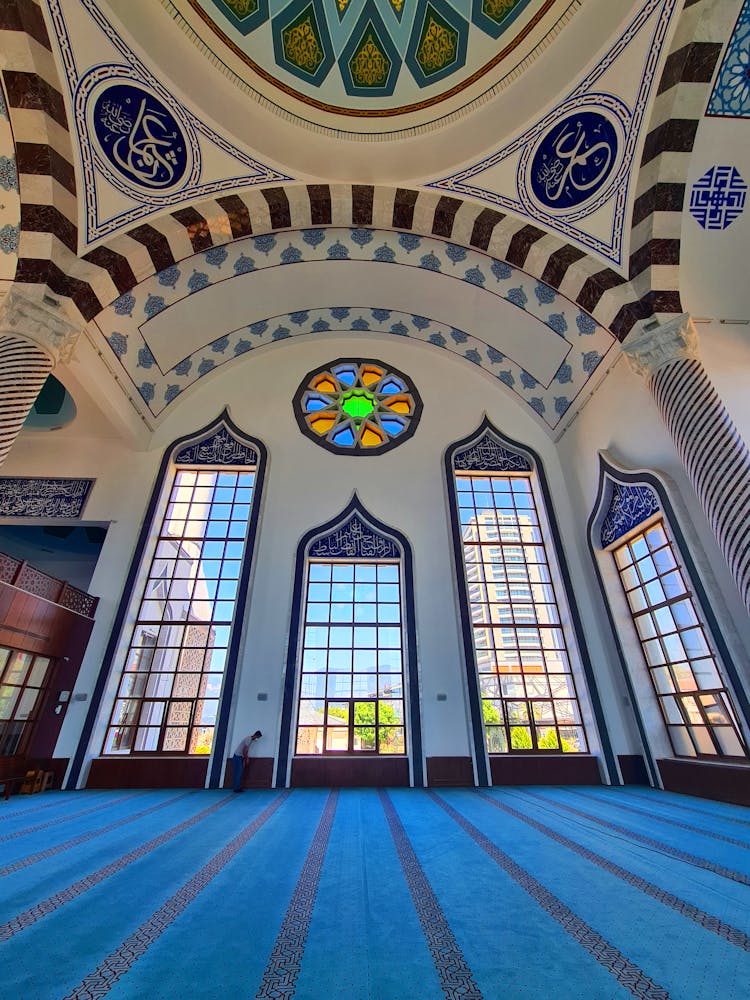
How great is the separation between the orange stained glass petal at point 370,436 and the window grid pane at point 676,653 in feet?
12.6

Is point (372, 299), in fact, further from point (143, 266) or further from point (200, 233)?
point (143, 266)

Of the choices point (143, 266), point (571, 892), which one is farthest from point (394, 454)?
point (571, 892)

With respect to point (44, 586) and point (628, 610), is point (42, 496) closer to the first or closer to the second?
point (44, 586)

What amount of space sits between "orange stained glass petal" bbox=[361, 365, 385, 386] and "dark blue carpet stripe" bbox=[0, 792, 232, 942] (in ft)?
21.0

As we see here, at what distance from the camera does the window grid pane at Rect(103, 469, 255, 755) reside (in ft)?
16.8

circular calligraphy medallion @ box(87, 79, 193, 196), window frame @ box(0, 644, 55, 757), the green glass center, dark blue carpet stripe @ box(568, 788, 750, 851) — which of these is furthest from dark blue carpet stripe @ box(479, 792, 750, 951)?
circular calligraphy medallion @ box(87, 79, 193, 196)

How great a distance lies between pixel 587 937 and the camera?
1.54 meters

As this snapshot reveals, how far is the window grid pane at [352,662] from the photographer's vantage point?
5148 millimetres

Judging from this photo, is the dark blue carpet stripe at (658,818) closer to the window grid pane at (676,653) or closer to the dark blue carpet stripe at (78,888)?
the window grid pane at (676,653)

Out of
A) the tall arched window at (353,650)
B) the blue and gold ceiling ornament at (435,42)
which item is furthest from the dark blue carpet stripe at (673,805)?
the blue and gold ceiling ornament at (435,42)

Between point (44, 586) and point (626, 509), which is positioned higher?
point (626, 509)

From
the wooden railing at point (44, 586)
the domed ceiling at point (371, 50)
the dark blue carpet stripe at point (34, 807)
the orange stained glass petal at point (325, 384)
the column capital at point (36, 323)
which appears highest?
the domed ceiling at point (371, 50)

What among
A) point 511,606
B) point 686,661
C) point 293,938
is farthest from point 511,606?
point 293,938

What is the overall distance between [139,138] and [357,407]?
4.17 m
